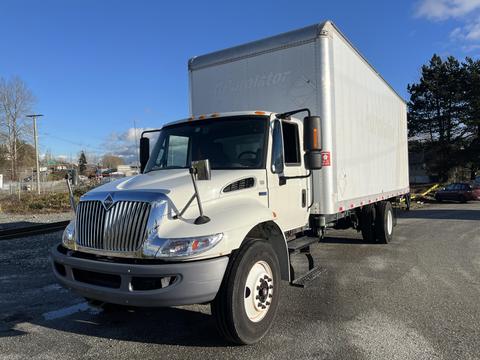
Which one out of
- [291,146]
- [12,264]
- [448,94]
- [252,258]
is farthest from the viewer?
[448,94]

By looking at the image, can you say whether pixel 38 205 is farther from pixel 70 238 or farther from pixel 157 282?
pixel 157 282

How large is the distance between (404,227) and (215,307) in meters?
11.0

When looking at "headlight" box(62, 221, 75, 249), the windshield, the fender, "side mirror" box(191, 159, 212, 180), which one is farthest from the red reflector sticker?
"headlight" box(62, 221, 75, 249)

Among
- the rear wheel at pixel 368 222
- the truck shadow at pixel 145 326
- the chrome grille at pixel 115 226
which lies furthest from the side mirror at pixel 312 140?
the rear wheel at pixel 368 222

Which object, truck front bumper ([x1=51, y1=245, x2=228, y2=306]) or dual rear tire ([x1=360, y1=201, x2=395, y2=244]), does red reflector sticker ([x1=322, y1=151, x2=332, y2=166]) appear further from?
dual rear tire ([x1=360, y1=201, x2=395, y2=244])

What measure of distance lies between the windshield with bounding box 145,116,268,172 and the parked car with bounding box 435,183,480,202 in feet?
86.8

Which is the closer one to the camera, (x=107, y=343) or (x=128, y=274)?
(x=128, y=274)

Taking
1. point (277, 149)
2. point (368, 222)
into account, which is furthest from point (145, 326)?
point (368, 222)

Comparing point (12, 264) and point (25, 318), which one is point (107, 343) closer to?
point (25, 318)

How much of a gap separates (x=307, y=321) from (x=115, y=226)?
2470 millimetres

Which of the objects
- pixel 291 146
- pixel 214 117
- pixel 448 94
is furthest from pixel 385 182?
pixel 448 94

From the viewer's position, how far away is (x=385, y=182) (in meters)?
10.2

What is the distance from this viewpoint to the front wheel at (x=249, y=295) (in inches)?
155

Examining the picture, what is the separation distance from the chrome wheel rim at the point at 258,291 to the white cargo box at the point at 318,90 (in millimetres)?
2249
